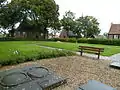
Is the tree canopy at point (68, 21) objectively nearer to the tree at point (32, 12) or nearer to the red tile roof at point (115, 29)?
the tree at point (32, 12)

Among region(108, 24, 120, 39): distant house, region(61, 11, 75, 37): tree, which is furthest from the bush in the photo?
region(61, 11, 75, 37): tree

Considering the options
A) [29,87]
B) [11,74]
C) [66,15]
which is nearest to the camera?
[29,87]

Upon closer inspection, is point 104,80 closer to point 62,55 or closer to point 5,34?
point 62,55

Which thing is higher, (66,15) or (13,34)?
(66,15)

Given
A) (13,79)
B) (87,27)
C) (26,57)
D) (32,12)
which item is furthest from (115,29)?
(13,79)

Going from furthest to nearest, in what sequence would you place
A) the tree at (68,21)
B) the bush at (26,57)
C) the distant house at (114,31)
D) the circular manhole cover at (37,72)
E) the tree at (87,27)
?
the tree at (87,27) → the tree at (68,21) → the distant house at (114,31) → the bush at (26,57) → the circular manhole cover at (37,72)

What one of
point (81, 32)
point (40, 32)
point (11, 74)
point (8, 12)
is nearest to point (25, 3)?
point (8, 12)

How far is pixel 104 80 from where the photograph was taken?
5.02m

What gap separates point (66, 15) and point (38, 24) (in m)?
11.7

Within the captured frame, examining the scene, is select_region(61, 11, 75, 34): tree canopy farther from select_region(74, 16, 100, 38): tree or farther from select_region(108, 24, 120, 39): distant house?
select_region(108, 24, 120, 39): distant house

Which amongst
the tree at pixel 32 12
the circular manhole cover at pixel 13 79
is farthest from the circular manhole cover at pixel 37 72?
the tree at pixel 32 12

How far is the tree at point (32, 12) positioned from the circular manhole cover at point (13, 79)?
27054 mm

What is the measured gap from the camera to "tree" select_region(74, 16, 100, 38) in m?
42.6

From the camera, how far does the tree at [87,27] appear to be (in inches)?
1677
